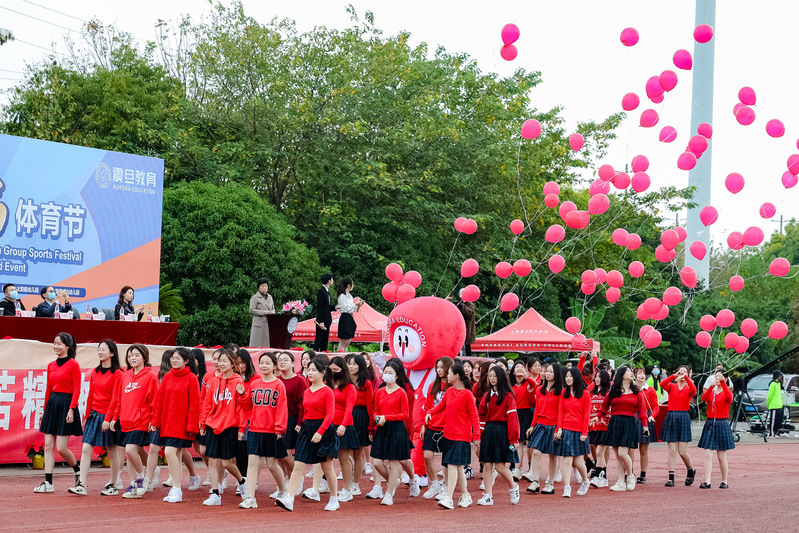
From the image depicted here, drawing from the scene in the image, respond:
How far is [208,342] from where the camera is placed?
20.2m

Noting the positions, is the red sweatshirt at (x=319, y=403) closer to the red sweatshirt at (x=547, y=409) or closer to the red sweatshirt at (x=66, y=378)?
the red sweatshirt at (x=66, y=378)

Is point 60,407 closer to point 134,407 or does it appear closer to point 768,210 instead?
point 134,407

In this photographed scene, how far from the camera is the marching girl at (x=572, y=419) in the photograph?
1027 centimetres

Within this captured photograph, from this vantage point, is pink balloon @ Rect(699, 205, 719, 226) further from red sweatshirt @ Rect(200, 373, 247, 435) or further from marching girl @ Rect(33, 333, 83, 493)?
marching girl @ Rect(33, 333, 83, 493)

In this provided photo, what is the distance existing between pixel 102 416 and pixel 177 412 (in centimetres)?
110

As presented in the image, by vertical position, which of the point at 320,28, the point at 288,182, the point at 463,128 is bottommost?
the point at 288,182

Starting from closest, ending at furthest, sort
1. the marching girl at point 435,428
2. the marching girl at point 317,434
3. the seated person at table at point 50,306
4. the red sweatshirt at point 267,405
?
the marching girl at point 317,434 < the red sweatshirt at point 267,405 < the marching girl at point 435,428 < the seated person at table at point 50,306

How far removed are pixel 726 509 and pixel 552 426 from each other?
211 cm

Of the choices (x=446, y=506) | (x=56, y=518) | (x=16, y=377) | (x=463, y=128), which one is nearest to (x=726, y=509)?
Result: (x=446, y=506)

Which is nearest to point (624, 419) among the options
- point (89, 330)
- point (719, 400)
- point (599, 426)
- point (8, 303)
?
point (599, 426)

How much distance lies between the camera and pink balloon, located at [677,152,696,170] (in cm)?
1317

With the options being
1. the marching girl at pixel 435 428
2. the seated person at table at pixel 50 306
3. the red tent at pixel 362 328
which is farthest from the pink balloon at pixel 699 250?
the seated person at table at pixel 50 306

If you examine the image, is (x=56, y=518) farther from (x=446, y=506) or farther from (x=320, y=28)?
(x=320, y=28)

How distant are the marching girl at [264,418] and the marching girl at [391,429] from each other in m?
1.16
